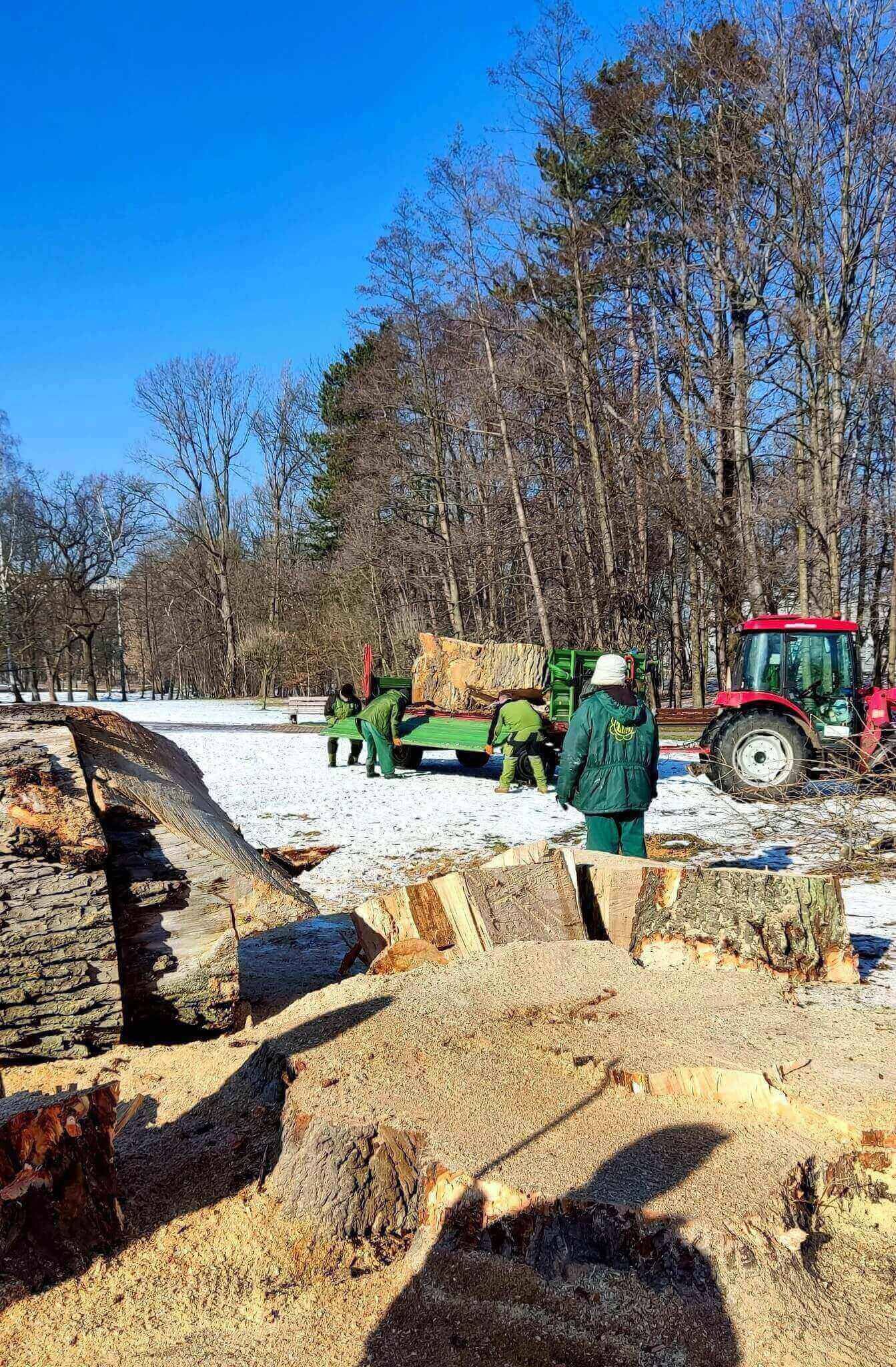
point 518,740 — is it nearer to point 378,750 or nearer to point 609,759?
point 378,750

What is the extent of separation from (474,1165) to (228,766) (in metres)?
12.0

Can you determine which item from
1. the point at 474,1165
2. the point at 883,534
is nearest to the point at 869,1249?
the point at 474,1165

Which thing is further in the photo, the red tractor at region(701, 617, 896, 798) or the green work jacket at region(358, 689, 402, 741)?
the green work jacket at region(358, 689, 402, 741)

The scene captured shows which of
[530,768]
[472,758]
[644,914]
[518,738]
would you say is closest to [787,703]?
[518,738]

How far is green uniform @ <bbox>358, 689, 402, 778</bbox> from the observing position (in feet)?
42.5

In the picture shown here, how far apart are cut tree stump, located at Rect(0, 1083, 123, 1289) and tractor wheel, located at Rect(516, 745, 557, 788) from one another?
9421 mm

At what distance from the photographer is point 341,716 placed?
13945mm

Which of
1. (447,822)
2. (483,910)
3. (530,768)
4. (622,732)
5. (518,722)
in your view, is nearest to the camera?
(483,910)

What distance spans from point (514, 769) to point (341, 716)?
3.36 metres

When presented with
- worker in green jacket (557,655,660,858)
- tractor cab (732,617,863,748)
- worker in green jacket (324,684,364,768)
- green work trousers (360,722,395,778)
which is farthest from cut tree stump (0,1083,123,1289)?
worker in green jacket (324,684,364,768)

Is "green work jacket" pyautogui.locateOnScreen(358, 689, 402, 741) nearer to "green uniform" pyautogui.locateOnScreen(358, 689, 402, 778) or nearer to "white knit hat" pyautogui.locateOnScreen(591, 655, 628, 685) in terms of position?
"green uniform" pyautogui.locateOnScreen(358, 689, 402, 778)

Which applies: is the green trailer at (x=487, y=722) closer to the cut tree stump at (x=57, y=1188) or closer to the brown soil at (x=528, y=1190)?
the brown soil at (x=528, y=1190)

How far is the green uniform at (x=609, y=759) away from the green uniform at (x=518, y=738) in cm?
586

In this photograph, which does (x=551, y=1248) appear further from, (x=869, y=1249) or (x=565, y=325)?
(x=565, y=325)
